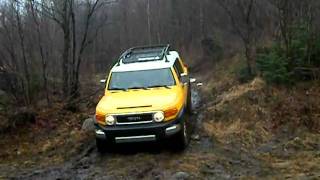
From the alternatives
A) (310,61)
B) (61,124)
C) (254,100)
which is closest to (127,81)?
(61,124)

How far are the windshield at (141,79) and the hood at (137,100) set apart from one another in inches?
10.6

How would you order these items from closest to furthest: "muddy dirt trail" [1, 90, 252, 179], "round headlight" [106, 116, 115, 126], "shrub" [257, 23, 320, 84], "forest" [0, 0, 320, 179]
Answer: "muddy dirt trail" [1, 90, 252, 179]
"forest" [0, 0, 320, 179]
"round headlight" [106, 116, 115, 126]
"shrub" [257, 23, 320, 84]

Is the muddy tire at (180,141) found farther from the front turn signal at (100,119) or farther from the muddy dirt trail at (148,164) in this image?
the front turn signal at (100,119)

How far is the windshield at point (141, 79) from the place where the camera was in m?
11.3

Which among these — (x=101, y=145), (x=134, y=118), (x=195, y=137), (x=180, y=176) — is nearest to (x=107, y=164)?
(x=101, y=145)

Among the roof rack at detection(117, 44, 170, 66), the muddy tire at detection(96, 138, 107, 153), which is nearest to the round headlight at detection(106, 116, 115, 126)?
the muddy tire at detection(96, 138, 107, 153)

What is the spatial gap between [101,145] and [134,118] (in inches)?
39.0

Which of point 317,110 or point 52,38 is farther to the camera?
point 52,38

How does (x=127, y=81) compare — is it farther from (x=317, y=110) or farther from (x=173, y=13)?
(x=173, y=13)

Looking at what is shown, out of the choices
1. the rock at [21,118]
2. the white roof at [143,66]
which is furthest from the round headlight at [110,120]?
the rock at [21,118]

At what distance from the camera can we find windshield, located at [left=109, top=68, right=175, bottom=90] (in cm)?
1134

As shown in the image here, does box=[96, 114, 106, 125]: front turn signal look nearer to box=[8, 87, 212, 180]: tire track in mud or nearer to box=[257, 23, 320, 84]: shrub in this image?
box=[8, 87, 212, 180]: tire track in mud

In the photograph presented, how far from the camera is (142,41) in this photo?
44.2 meters

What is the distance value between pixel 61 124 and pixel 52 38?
17434 mm
